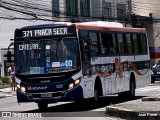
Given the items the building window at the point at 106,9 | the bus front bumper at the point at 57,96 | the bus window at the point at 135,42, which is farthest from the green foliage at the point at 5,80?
the bus front bumper at the point at 57,96

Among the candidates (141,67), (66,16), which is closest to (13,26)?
(66,16)

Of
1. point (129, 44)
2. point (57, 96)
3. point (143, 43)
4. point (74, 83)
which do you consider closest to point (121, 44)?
point (129, 44)

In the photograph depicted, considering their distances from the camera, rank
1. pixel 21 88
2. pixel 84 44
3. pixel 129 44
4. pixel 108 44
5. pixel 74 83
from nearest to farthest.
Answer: pixel 74 83
pixel 21 88
pixel 84 44
pixel 108 44
pixel 129 44

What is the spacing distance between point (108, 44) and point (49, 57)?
11.2 feet

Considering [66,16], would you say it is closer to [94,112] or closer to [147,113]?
[94,112]

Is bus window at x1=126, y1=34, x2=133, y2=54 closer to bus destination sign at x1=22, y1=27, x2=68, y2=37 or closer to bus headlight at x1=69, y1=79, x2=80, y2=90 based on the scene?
bus destination sign at x1=22, y1=27, x2=68, y2=37

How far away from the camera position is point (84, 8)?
46.9 meters

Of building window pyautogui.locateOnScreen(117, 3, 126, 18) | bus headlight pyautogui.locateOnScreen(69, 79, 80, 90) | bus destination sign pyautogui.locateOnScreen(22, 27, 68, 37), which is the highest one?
building window pyautogui.locateOnScreen(117, 3, 126, 18)

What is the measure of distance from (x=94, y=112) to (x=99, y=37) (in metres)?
3.64

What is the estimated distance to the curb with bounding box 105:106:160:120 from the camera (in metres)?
11.9

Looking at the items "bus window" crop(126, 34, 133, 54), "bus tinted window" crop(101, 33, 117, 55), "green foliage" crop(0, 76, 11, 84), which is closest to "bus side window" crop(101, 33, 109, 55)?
"bus tinted window" crop(101, 33, 117, 55)

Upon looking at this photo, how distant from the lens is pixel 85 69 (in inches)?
634

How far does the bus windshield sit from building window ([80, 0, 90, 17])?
99.4 ft

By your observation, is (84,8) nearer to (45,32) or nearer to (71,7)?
(71,7)
